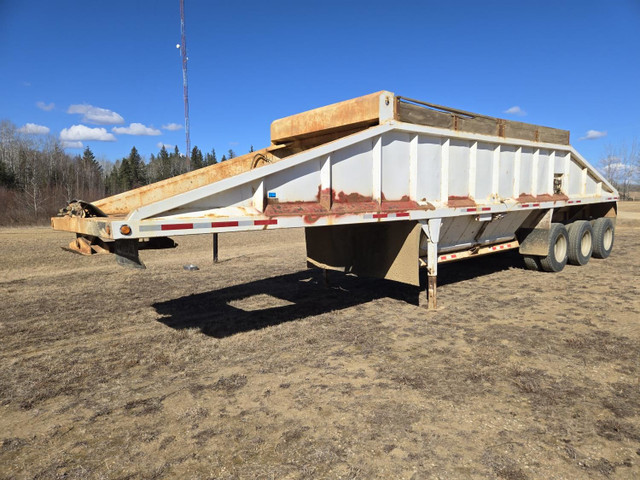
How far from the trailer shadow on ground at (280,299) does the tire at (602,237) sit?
230 cm

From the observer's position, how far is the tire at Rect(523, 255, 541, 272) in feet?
28.6

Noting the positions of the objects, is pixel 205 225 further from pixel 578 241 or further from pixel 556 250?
pixel 578 241

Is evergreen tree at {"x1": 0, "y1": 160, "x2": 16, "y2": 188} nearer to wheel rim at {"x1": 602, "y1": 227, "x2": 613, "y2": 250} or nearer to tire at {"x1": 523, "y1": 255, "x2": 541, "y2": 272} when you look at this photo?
tire at {"x1": 523, "y1": 255, "x2": 541, "y2": 272}

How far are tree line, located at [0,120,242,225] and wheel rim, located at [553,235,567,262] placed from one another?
13.8 meters

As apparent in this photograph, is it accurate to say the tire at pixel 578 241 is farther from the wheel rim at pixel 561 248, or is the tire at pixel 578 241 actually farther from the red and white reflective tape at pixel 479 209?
the red and white reflective tape at pixel 479 209

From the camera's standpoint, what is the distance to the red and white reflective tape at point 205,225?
3626mm

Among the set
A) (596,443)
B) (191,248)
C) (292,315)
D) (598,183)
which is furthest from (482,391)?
(191,248)

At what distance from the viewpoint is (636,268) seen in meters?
9.04

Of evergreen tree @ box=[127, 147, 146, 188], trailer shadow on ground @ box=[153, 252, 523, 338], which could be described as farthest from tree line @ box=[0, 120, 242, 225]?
trailer shadow on ground @ box=[153, 252, 523, 338]

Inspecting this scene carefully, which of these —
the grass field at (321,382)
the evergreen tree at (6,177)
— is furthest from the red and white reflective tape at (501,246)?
the evergreen tree at (6,177)

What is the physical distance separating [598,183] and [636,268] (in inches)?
85.0

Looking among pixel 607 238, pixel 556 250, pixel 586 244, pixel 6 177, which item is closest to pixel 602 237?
pixel 607 238

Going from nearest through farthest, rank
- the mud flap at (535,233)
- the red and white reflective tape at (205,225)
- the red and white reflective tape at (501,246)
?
1. the red and white reflective tape at (205,225)
2. the red and white reflective tape at (501,246)
3. the mud flap at (535,233)

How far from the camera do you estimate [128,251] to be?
3.71m
